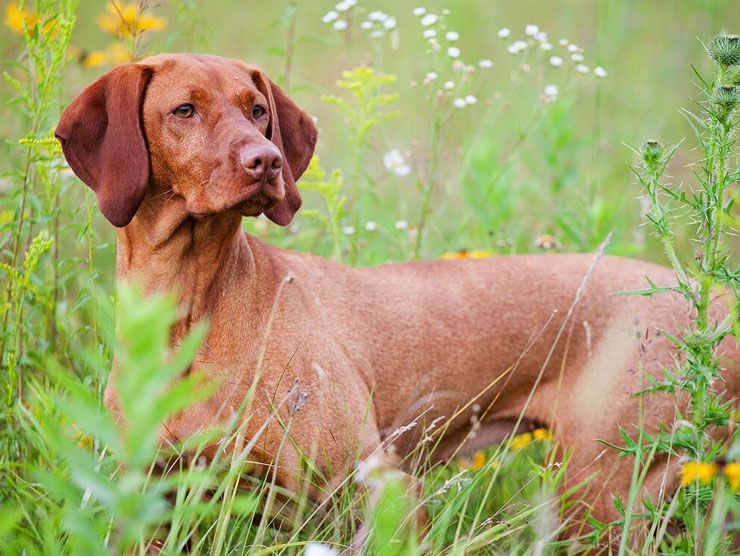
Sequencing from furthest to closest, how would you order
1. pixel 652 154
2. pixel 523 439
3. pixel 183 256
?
pixel 523 439 → pixel 183 256 → pixel 652 154

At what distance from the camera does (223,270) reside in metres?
2.79

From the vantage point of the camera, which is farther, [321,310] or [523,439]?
[523,439]

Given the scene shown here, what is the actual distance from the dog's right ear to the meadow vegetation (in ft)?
0.62

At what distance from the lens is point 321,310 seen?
3.09 meters

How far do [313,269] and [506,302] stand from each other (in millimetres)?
739

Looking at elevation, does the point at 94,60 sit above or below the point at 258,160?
below

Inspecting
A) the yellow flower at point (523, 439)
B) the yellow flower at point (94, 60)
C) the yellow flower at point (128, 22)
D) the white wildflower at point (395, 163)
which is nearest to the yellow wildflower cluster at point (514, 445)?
the yellow flower at point (523, 439)

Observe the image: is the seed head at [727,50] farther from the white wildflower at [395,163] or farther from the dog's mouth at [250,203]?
the white wildflower at [395,163]

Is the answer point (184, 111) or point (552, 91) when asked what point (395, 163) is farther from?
point (184, 111)

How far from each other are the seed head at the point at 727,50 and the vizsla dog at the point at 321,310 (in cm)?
64

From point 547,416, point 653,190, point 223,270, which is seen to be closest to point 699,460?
point 653,190

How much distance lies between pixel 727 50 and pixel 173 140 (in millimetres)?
1545

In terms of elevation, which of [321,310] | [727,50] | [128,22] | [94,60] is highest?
[727,50]

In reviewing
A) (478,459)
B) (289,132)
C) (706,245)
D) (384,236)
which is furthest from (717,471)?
(384,236)
